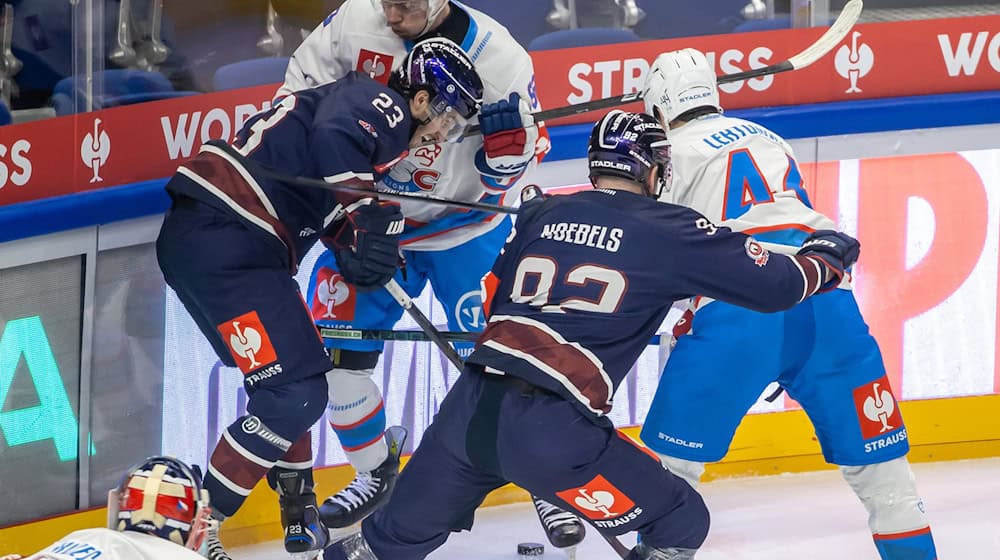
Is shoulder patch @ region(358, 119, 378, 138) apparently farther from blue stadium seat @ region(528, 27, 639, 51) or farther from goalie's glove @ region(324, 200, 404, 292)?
blue stadium seat @ region(528, 27, 639, 51)

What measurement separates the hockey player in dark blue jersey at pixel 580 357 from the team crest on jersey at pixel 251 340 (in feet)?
2.13

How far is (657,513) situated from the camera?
314 cm

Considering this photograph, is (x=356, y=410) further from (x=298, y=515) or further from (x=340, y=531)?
(x=340, y=531)

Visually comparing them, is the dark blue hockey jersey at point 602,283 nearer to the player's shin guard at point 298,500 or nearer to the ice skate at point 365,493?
the player's shin guard at point 298,500

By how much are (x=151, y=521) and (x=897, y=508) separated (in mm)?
1841

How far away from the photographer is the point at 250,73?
4.52 meters

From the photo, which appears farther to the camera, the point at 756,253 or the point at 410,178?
the point at 410,178

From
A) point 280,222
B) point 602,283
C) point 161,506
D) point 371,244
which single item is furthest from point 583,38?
point 161,506

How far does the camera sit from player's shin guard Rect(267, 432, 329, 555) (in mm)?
4074

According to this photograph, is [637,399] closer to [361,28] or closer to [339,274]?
[339,274]

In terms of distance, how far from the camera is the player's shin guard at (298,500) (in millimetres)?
4074

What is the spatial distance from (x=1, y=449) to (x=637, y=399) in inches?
76.3

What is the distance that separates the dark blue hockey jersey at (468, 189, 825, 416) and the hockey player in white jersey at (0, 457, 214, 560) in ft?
2.34

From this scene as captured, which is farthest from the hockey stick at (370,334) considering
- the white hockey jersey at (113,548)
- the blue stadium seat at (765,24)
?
the white hockey jersey at (113,548)
